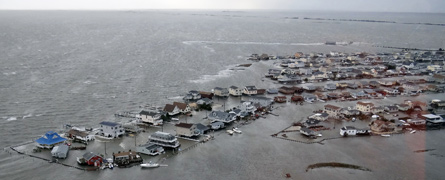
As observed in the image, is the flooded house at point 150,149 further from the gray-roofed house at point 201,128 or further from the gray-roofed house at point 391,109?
the gray-roofed house at point 391,109

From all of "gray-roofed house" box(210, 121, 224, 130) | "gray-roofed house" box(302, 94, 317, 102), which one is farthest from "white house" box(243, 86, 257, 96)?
"gray-roofed house" box(210, 121, 224, 130)

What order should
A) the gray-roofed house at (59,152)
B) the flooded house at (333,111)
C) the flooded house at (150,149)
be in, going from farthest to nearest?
the flooded house at (333,111) → the flooded house at (150,149) → the gray-roofed house at (59,152)

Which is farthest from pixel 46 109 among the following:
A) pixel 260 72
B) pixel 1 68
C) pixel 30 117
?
pixel 260 72

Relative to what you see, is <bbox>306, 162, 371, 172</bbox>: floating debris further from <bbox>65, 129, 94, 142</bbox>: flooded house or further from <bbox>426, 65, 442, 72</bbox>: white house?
<bbox>426, 65, 442, 72</bbox>: white house

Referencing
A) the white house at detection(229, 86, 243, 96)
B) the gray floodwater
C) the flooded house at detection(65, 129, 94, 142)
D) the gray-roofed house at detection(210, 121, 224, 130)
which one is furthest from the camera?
the white house at detection(229, 86, 243, 96)

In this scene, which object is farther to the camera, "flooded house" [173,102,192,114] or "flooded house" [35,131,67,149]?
"flooded house" [173,102,192,114]

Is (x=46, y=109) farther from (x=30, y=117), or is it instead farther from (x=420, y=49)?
(x=420, y=49)

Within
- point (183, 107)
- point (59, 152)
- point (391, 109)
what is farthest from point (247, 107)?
point (59, 152)

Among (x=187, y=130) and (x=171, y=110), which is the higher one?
(x=171, y=110)

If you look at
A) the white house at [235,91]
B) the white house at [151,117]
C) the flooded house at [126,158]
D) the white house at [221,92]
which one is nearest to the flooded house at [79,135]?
the flooded house at [126,158]

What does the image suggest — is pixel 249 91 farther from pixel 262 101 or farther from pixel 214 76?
pixel 214 76
